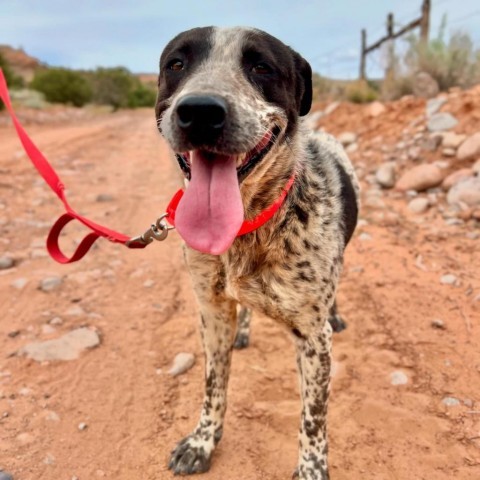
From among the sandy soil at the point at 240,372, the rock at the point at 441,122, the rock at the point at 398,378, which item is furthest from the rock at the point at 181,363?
the rock at the point at 441,122

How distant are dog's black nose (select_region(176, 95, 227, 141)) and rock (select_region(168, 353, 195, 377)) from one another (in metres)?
1.97

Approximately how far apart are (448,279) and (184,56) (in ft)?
10.6

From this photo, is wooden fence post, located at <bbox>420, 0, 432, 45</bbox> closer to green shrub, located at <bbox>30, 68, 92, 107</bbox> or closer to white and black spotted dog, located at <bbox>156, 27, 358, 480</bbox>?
white and black spotted dog, located at <bbox>156, 27, 358, 480</bbox>

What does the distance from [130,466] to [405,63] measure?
11.5 m

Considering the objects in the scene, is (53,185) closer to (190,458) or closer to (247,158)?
(247,158)

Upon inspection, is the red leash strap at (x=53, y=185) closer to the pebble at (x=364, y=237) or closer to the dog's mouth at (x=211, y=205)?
the dog's mouth at (x=211, y=205)

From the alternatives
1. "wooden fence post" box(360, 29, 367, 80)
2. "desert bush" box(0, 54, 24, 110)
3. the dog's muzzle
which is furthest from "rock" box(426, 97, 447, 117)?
"desert bush" box(0, 54, 24, 110)

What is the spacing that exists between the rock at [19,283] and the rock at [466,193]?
483 centimetres

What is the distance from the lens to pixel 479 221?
18.4ft

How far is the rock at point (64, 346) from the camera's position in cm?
346

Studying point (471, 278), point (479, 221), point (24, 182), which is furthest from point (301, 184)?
point (24, 182)

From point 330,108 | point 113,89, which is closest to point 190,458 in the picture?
point 330,108

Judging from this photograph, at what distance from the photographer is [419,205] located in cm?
627

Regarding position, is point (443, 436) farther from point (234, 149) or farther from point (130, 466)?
point (234, 149)
